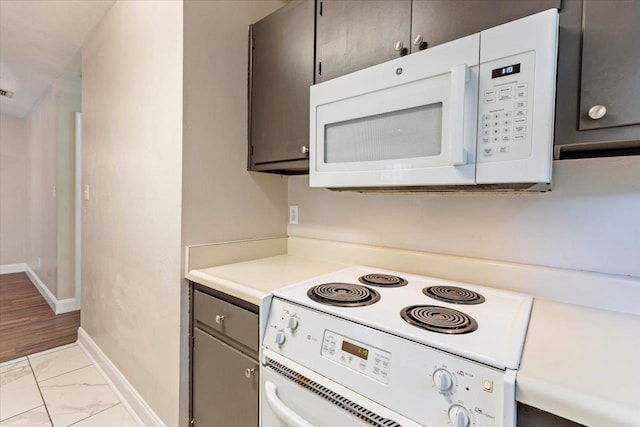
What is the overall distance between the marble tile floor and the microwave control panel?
7.10 ft

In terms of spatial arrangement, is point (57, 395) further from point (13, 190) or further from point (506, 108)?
point (13, 190)

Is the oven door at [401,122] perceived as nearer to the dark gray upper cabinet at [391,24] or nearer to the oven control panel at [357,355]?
the dark gray upper cabinet at [391,24]

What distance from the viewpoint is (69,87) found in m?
3.10

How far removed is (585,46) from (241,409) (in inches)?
62.3

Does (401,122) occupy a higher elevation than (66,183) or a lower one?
higher

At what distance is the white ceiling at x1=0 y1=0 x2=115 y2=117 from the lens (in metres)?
1.97

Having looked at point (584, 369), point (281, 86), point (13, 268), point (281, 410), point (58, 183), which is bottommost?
A: point (13, 268)

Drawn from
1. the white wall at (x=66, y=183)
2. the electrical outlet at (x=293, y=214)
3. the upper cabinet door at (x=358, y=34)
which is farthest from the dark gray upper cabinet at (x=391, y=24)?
the white wall at (x=66, y=183)

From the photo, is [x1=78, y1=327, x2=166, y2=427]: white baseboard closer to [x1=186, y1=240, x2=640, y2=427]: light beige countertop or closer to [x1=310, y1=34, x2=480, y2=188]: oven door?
[x1=186, y1=240, x2=640, y2=427]: light beige countertop

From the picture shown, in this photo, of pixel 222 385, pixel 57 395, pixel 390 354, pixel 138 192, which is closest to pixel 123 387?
pixel 57 395

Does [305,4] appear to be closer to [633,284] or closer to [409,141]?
[409,141]

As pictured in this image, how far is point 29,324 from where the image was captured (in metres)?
2.95

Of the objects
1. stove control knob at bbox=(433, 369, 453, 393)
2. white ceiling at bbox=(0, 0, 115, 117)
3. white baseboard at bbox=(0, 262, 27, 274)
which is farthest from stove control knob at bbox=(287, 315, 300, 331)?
white baseboard at bbox=(0, 262, 27, 274)

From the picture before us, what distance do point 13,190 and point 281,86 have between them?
5.55 m
